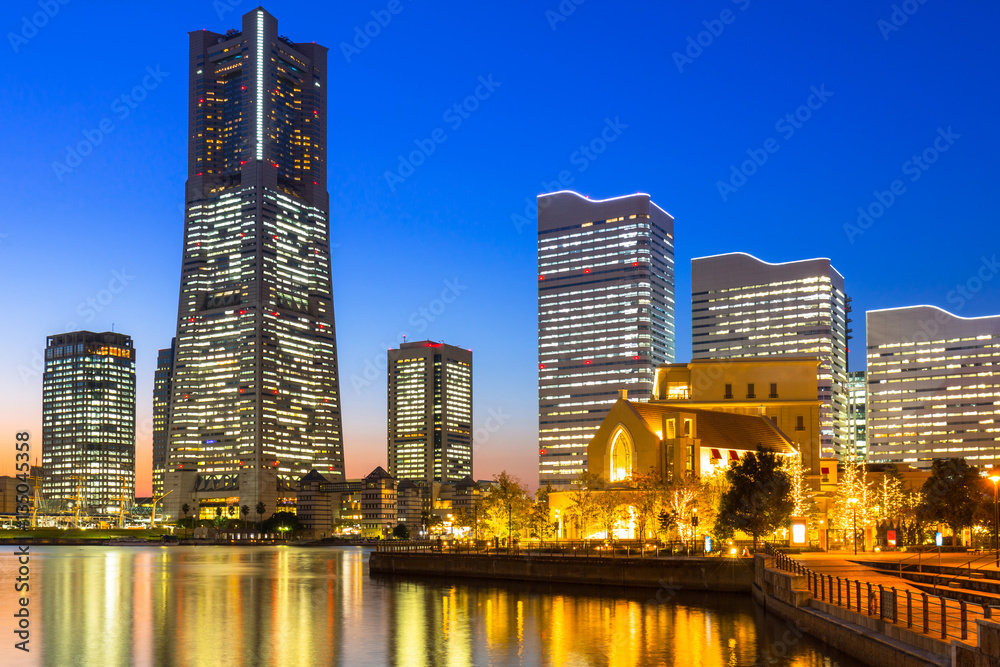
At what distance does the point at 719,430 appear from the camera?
132750 millimetres

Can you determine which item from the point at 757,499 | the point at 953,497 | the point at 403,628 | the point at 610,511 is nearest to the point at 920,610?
the point at 403,628

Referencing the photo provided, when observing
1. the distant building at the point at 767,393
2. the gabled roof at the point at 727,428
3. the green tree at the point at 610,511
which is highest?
→ the distant building at the point at 767,393

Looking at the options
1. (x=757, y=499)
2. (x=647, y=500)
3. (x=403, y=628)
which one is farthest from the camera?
(x=647, y=500)

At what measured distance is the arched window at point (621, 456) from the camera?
12850cm

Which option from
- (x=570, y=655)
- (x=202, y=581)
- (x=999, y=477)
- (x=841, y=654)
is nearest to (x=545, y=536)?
(x=202, y=581)

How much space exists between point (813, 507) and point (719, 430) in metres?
20.0

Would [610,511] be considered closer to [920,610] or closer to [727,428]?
[727,428]

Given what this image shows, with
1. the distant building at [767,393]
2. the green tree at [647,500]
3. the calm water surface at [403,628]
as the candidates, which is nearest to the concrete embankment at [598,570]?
the calm water surface at [403,628]

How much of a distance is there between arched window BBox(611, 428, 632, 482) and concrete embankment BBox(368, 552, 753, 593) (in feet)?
92.9

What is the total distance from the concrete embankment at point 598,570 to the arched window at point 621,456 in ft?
92.9

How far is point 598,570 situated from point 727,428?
52.2 metres

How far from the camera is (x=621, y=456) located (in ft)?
427

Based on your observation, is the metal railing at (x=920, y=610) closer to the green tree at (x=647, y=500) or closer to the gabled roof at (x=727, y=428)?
the green tree at (x=647, y=500)

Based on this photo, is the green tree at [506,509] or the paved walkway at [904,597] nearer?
the paved walkway at [904,597]
